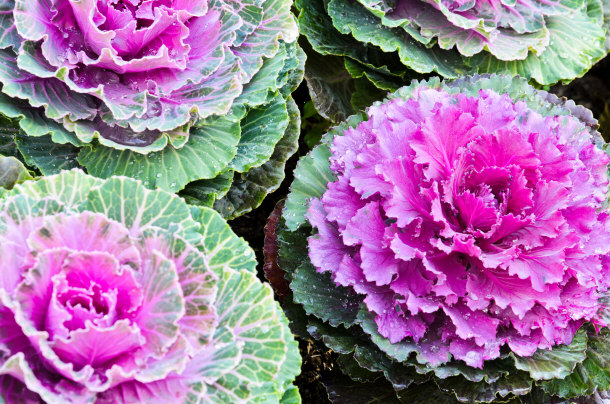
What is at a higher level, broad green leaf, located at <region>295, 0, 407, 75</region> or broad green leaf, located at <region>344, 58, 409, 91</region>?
broad green leaf, located at <region>295, 0, 407, 75</region>

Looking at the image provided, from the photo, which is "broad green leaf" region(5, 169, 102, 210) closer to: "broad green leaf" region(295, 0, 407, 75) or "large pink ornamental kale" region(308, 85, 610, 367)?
"large pink ornamental kale" region(308, 85, 610, 367)

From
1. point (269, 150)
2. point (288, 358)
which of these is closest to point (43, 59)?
point (269, 150)

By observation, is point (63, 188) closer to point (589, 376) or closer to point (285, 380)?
point (285, 380)

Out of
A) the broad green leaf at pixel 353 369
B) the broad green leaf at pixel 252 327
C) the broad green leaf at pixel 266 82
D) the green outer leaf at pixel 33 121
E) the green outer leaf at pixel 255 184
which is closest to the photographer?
the broad green leaf at pixel 252 327

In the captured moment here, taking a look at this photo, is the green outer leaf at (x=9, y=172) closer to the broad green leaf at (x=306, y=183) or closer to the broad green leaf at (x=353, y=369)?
the broad green leaf at (x=306, y=183)

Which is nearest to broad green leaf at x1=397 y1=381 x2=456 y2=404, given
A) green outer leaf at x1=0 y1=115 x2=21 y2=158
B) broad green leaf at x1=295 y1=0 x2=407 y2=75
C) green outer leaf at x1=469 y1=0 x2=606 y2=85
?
broad green leaf at x1=295 y1=0 x2=407 y2=75

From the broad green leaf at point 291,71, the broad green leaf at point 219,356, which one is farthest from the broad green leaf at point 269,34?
the broad green leaf at point 219,356
